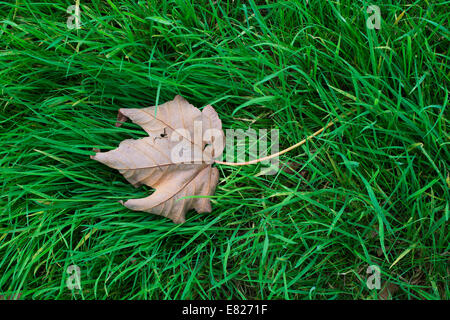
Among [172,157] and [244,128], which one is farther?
[244,128]

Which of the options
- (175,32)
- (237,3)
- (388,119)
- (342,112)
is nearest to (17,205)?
Result: (175,32)

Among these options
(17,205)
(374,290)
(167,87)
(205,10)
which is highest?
(205,10)

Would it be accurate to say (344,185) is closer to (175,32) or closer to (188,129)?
(188,129)

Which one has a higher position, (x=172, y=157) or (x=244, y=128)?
(x=244, y=128)
